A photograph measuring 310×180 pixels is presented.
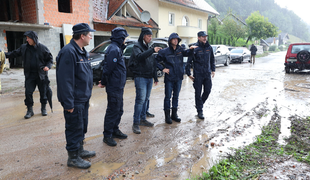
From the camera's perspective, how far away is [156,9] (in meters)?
23.9

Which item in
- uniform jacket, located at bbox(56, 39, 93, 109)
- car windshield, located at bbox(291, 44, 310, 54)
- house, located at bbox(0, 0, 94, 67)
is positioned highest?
house, located at bbox(0, 0, 94, 67)

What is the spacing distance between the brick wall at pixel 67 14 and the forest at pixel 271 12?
68.8 meters

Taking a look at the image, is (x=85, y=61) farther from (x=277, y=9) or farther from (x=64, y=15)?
(x=277, y=9)

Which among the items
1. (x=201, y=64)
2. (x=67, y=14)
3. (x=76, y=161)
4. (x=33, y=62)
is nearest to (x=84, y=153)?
(x=76, y=161)

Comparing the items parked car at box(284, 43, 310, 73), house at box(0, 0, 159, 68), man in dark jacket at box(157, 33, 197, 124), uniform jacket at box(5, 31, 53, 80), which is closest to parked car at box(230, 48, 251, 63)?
parked car at box(284, 43, 310, 73)

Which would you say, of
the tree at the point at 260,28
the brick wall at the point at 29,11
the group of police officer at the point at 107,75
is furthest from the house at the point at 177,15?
the group of police officer at the point at 107,75

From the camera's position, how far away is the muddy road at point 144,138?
341 cm

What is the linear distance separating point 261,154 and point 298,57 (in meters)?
11.7

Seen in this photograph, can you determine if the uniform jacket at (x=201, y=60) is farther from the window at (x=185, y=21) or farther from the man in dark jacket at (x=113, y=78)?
the window at (x=185, y=21)

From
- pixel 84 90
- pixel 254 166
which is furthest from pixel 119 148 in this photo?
pixel 254 166

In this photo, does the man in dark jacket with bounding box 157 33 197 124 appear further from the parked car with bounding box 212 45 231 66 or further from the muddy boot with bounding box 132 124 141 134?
the parked car with bounding box 212 45 231 66

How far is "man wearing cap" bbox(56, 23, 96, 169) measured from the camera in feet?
10.3

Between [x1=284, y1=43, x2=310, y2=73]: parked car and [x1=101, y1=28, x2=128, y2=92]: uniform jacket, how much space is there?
40.8ft

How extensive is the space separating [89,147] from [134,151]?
0.79m
